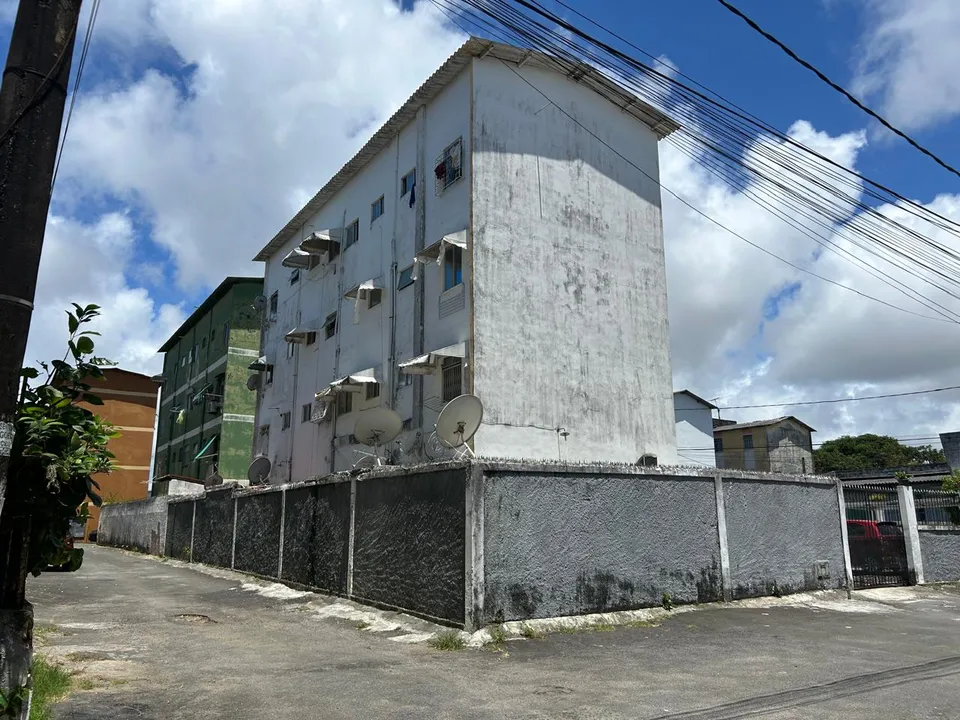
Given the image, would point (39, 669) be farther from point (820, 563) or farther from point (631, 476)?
point (820, 563)

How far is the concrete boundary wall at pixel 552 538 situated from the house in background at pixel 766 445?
115 feet

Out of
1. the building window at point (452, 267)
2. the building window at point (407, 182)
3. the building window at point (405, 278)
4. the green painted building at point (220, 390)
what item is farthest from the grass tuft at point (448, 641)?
the green painted building at point (220, 390)

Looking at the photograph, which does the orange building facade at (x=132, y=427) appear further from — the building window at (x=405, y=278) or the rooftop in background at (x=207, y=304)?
the building window at (x=405, y=278)

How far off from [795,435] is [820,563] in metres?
38.8

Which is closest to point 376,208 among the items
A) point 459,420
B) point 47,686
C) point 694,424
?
point 459,420

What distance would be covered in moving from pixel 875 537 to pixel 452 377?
948 centimetres

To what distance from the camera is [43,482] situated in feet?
15.2

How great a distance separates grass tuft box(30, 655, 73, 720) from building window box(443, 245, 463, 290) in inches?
469

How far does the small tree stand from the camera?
4.48m

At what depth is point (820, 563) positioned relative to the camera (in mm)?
13422

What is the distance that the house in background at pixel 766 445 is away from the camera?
156 ft

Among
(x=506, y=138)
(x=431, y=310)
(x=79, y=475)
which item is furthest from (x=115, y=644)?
(x=506, y=138)

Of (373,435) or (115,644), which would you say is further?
(373,435)

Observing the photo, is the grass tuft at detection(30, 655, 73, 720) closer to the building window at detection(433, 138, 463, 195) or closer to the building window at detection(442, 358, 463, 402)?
the building window at detection(442, 358, 463, 402)
